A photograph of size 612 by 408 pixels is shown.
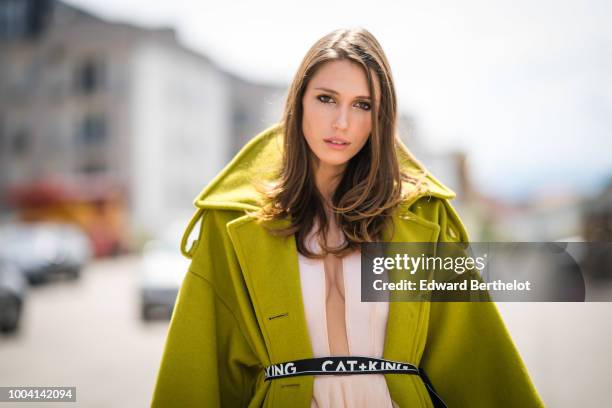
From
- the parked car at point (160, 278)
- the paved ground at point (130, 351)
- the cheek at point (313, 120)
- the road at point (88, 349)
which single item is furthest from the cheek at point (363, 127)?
the parked car at point (160, 278)

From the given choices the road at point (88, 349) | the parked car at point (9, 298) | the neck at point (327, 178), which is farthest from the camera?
the parked car at point (9, 298)

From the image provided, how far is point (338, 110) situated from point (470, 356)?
1.00m

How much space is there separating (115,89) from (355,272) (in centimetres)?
3469

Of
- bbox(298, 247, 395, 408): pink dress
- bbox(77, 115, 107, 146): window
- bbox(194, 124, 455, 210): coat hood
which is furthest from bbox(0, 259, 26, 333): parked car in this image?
bbox(77, 115, 107, 146): window

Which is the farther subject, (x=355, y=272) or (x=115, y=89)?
(x=115, y=89)

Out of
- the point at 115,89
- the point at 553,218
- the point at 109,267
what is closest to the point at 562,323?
the point at 553,218

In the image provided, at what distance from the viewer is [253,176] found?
7.69 ft

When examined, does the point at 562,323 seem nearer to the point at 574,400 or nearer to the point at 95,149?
the point at 574,400

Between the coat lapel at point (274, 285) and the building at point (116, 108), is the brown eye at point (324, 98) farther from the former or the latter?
the building at point (116, 108)

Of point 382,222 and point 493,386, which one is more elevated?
point 382,222

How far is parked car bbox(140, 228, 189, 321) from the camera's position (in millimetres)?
9547

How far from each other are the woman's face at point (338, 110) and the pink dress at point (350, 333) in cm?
41

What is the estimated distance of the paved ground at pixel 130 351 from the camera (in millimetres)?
5652

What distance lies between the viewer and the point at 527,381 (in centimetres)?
213
